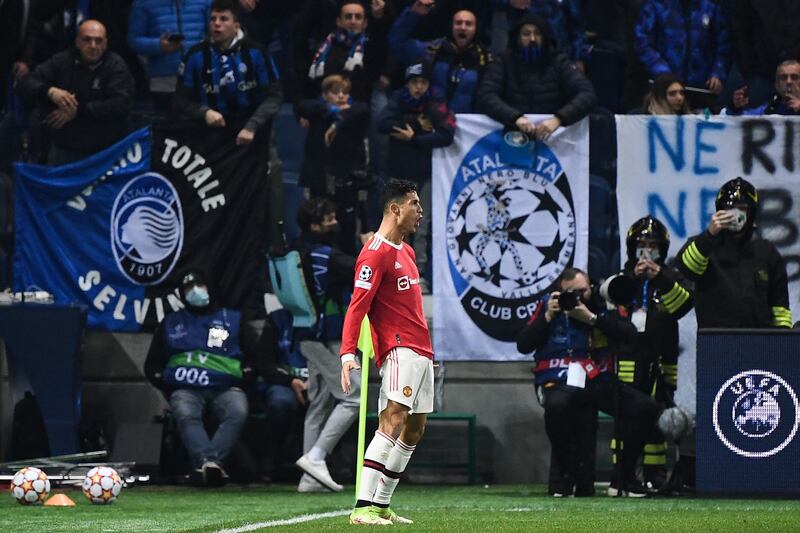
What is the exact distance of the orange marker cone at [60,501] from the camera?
36.2 ft

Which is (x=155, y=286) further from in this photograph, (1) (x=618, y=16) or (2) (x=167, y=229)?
(1) (x=618, y=16)

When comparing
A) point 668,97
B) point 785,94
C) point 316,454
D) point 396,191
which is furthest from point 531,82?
point 396,191

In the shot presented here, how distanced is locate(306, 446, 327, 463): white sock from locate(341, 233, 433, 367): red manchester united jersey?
4131 millimetres

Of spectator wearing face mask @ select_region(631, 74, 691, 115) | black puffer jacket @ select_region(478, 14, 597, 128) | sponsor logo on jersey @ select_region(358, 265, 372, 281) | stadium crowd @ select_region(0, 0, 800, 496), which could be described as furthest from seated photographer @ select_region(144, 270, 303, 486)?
sponsor logo on jersey @ select_region(358, 265, 372, 281)

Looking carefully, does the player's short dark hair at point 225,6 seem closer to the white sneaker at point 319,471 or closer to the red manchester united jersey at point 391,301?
the white sneaker at point 319,471

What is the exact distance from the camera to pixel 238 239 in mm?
14609

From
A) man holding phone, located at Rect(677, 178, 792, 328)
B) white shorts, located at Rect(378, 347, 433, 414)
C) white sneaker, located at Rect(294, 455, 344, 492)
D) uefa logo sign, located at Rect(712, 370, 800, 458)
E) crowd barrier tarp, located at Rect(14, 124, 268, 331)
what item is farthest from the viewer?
crowd barrier tarp, located at Rect(14, 124, 268, 331)

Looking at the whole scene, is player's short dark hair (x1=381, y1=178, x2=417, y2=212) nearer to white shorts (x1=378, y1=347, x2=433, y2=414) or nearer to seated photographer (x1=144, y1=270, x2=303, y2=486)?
white shorts (x1=378, y1=347, x2=433, y2=414)

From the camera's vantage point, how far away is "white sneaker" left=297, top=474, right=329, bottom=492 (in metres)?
13.1

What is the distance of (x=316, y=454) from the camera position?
1307 centimetres

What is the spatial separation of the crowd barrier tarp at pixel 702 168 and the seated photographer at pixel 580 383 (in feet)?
6.39

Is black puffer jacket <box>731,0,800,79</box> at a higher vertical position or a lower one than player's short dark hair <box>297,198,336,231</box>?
higher

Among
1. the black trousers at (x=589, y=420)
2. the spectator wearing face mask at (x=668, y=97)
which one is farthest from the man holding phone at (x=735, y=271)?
the spectator wearing face mask at (x=668, y=97)

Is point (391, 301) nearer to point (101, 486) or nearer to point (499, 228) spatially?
point (101, 486)
